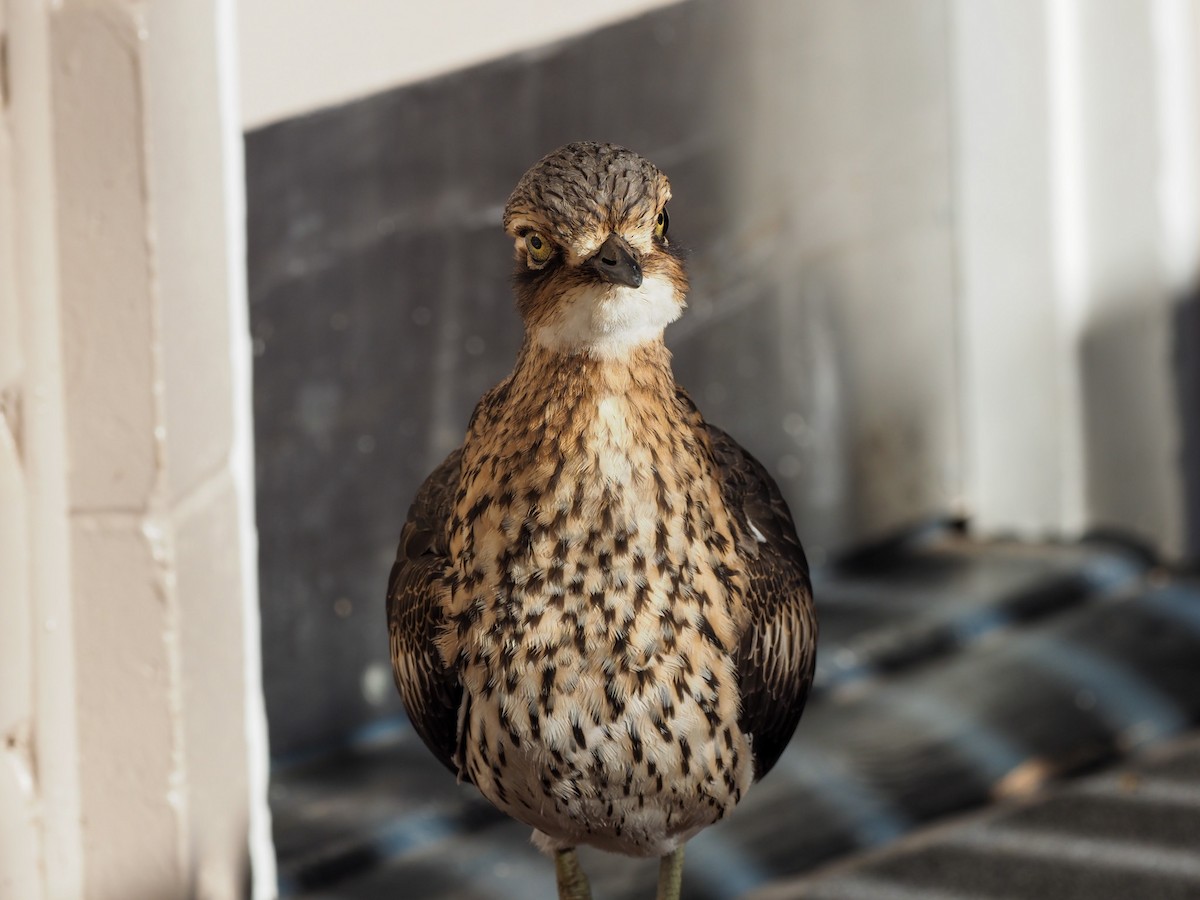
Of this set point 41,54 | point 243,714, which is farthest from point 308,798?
point 41,54

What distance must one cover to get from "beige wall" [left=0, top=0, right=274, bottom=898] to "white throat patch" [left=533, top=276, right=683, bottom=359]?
1.19 m

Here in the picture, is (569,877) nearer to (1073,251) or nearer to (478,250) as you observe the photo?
(478,250)

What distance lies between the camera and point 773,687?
102 centimetres

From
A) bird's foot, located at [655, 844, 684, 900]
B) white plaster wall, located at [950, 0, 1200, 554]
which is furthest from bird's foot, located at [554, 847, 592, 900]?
white plaster wall, located at [950, 0, 1200, 554]

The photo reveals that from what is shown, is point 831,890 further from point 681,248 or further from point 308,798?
point 681,248

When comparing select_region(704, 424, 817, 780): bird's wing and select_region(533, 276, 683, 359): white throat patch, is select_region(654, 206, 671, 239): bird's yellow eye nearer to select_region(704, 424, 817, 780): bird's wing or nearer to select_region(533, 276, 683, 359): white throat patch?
select_region(533, 276, 683, 359): white throat patch

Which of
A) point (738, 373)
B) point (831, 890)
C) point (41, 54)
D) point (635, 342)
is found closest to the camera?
point (635, 342)

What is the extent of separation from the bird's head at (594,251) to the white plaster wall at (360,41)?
1502mm

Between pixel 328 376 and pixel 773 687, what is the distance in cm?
174

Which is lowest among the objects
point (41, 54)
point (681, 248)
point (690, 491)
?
point (690, 491)

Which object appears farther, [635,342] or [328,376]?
[328,376]

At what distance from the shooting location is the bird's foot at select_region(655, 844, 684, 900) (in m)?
1.08

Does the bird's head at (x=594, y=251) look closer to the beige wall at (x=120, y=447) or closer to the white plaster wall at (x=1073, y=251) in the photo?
the beige wall at (x=120, y=447)

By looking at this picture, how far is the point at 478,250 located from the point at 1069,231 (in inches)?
73.4
